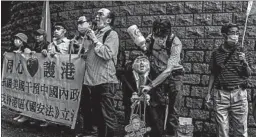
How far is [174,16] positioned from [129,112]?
218 centimetres

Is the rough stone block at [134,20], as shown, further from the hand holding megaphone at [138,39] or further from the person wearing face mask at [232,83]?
the person wearing face mask at [232,83]

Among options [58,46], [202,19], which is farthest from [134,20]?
[58,46]

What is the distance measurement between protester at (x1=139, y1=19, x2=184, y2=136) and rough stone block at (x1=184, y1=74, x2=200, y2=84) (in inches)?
50.0

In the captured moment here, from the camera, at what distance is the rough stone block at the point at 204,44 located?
6.70m

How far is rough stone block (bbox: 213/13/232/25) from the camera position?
654 cm

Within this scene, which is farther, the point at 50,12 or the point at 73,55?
the point at 50,12

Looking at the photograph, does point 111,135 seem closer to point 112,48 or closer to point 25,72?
point 112,48

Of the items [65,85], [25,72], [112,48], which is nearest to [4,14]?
[25,72]

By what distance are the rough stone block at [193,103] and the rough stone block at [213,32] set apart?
1.11 metres

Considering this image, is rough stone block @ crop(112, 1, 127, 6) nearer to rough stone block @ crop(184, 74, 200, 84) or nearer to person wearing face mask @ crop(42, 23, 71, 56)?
person wearing face mask @ crop(42, 23, 71, 56)

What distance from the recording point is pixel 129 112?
19.1 feet

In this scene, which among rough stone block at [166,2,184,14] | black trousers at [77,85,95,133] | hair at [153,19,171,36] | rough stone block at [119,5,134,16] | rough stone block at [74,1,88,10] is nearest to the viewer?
hair at [153,19,171,36]

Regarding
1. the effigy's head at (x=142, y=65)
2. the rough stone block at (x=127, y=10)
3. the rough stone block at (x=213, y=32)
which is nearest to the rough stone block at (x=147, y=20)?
the rough stone block at (x=127, y=10)

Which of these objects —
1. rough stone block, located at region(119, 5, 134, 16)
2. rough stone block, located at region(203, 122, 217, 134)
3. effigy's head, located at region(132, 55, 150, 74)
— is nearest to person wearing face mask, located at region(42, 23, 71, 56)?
rough stone block, located at region(119, 5, 134, 16)
